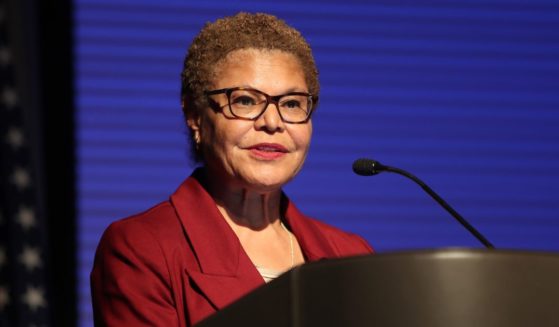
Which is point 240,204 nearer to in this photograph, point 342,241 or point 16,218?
point 342,241

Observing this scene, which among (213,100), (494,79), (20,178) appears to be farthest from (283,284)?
(494,79)

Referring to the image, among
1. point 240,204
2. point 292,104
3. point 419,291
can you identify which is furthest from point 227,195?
point 419,291

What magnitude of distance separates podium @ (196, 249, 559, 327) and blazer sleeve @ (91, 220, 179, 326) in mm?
744

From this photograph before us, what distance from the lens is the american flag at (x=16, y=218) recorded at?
377 centimetres

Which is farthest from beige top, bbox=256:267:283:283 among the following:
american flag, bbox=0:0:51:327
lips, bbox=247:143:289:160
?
american flag, bbox=0:0:51:327

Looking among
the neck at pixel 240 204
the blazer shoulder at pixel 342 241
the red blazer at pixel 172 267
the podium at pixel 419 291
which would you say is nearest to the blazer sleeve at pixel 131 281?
the red blazer at pixel 172 267

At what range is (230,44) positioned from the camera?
2457mm

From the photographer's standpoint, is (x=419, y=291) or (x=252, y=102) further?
(x=252, y=102)

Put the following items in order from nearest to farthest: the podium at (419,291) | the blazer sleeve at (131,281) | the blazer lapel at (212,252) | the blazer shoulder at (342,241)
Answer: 1. the podium at (419,291)
2. the blazer sleeve at (131,281)
3. the blazer lapel at (212,252)
4. the blazer shoulder at (342,241)

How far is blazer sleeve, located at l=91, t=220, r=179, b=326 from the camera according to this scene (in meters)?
2.15

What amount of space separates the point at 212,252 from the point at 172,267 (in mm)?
127

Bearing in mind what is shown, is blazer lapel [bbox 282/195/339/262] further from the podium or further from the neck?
the podium

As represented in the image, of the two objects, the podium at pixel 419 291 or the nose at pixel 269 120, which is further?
the nose at pixel 269 120

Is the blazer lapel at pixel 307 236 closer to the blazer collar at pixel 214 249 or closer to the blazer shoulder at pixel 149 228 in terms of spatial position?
the blazer collar at pixel 214 249
